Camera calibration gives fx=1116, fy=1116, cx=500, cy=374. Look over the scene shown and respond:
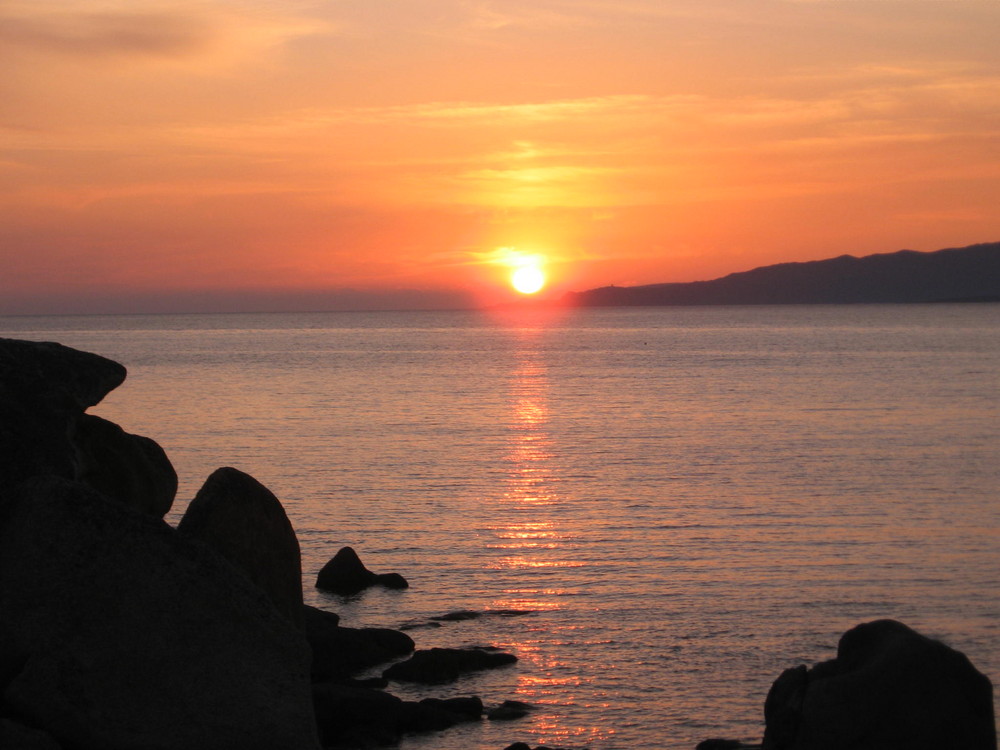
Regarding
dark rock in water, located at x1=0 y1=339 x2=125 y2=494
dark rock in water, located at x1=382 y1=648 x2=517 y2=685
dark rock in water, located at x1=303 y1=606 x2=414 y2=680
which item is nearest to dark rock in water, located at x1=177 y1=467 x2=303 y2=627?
dark rock in water, located at x1=0 y1=339 x2=125 y2=494

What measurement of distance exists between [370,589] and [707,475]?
684 inches

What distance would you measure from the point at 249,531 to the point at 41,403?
2.60 metres

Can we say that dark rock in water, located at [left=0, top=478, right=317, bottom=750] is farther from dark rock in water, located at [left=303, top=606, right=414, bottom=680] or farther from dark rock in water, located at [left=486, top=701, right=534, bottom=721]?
dark rock in water, located at [left=303, top=606, right=414, bottom=680]

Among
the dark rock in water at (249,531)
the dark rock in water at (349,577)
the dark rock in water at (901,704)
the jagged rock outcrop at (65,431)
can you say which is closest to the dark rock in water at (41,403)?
the jagged rock outcrop at (65,431)

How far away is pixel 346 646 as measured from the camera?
17547mm

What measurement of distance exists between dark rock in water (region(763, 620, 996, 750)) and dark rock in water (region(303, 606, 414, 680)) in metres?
8.02

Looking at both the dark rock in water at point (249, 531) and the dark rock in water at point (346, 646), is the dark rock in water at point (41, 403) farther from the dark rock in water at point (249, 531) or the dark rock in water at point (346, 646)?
the dark rock in water at point (346, 646)

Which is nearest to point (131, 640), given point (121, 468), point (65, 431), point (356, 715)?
point (65, 431)

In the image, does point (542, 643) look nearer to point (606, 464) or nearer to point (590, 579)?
point (590, 579)

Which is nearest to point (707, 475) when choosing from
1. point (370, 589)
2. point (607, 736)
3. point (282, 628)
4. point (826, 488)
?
point (826, 488)

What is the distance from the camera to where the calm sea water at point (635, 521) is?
17484 millimetres

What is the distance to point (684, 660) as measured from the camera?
17984 millimetres

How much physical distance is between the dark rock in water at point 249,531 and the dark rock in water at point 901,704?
5.83 metres

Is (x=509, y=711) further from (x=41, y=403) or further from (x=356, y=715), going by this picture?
(x=41, y=403)
